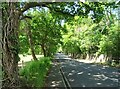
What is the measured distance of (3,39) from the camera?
6.13 metres

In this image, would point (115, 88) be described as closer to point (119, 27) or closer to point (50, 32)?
point (50, 32)

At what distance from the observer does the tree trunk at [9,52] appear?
611 centimetres

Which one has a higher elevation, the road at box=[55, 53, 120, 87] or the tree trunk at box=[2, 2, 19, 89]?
the tree trunk at box=[2, 2, 19, 89]

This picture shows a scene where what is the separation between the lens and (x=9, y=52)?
6.34 m

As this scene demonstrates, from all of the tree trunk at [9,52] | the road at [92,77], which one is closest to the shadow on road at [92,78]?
the road at [92,77]

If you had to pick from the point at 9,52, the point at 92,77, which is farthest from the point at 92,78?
the point at 9,52

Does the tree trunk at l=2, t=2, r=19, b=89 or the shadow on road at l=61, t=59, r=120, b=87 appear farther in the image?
the shadow on road at l=61, t=59, r=120, b=87

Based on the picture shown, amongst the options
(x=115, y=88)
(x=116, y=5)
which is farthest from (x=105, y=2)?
(x=115, y=88)

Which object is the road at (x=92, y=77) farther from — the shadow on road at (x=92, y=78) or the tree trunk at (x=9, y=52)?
the tree trunk at (x=9, y=52)

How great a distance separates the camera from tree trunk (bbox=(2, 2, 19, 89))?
6109 mm

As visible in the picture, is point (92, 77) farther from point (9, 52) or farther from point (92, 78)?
point (9, 52)

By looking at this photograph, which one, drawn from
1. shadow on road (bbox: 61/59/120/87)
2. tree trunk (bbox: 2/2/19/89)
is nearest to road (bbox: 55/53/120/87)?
shadow on road (bbox: 61/59/120/87)

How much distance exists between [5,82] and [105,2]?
6.04 metres

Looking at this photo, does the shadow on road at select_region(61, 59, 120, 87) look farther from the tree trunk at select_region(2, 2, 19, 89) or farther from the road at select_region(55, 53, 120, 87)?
the tree trunk at select_region(2, 2, 19, 89)
